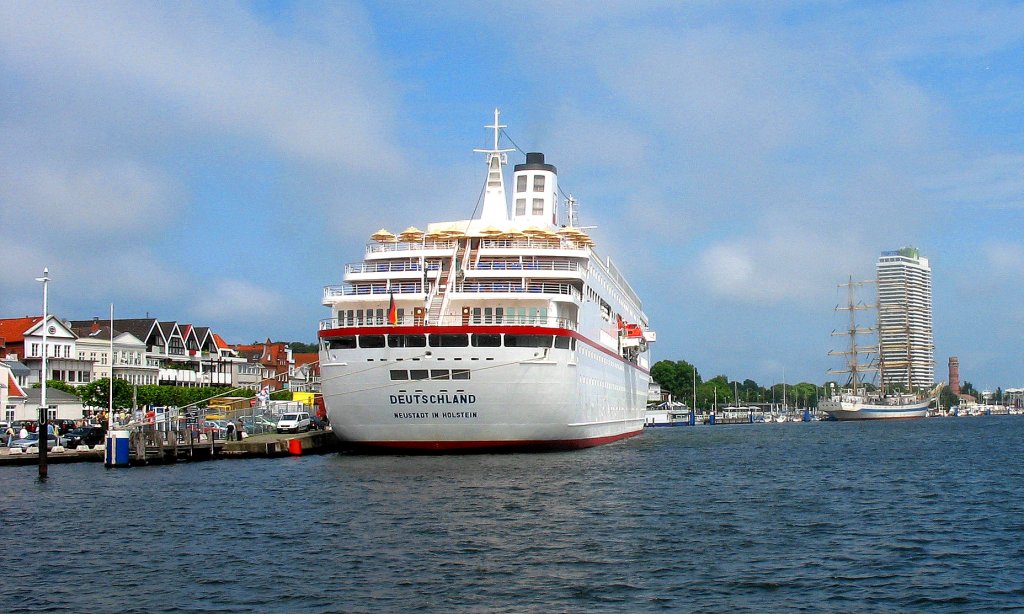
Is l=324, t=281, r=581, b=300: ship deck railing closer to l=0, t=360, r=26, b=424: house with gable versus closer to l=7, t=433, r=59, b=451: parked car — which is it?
l=7, t=433, r=59, b=451: parked car

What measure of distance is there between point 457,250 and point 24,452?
69.3 feet

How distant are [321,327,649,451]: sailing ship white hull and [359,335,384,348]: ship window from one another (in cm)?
69

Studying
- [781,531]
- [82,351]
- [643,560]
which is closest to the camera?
[643,560]

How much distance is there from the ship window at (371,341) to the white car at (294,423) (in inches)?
771

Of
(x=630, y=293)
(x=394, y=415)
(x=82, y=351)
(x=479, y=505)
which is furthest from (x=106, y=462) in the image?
(x=82, y=351)

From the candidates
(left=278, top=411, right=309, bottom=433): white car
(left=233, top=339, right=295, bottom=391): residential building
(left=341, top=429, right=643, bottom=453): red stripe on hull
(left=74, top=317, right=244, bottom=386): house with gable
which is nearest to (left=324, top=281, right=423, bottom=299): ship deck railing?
(left=341, top=429, right=643, bottom=453): red stripe on hull

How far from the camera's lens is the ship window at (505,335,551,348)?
4353 centimetres

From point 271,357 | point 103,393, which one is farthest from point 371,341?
point 271,357

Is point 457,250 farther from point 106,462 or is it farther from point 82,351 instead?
point 82,351

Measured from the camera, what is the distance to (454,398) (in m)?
42.5

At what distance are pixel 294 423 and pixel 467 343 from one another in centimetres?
2281

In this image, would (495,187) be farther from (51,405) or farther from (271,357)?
(271,357)

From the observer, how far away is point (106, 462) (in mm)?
43812

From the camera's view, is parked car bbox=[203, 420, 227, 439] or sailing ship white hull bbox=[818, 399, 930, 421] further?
→ sailing ship white hull bbox=[818, 399, 930, 421]
